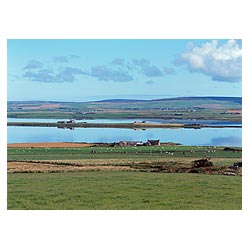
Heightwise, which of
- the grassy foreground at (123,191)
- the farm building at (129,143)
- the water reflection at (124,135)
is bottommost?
the grassy foreground at (123,191)

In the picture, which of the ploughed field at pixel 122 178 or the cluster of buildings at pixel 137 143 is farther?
the cluster of buildings at pixel 137 143

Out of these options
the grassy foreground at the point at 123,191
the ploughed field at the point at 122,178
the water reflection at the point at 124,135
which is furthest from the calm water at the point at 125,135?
the grassy foreground at the point at 123,191

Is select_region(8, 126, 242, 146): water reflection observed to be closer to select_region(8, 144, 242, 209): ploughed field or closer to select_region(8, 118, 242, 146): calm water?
select_region(8, 118, 242, 146): calm water

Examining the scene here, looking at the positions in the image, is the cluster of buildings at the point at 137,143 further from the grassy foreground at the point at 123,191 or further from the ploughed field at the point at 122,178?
the grassy foreground at the point at 123,191

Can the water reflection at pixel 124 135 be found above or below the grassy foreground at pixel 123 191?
above
